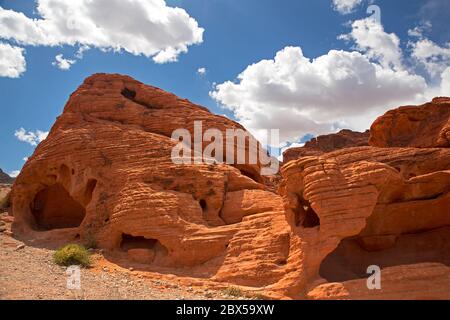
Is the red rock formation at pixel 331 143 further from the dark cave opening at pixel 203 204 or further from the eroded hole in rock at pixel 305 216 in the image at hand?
the eroded hole in rock at pixel 305 216

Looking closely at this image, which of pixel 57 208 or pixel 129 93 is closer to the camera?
pixel 57 208

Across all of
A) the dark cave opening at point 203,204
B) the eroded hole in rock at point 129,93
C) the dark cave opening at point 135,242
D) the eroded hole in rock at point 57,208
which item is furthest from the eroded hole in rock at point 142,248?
the eroded hole in rock at point 129,93

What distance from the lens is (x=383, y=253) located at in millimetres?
13102

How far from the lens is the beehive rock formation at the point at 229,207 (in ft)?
39.3

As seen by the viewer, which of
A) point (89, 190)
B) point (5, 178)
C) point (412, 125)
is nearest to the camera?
point (89, 190)

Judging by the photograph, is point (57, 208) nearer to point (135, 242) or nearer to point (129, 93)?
point (135, 242)

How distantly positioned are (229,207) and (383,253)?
6230 millimetres

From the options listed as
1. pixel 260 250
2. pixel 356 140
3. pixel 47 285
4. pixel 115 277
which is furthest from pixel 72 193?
pixel 356 140

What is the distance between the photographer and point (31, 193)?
20.5 metres

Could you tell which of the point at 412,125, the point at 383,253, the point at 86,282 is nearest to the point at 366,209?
the point at 383,253

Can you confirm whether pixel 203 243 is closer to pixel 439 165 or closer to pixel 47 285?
pixel 47 285

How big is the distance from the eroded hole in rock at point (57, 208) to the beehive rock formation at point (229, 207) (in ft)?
0.18
